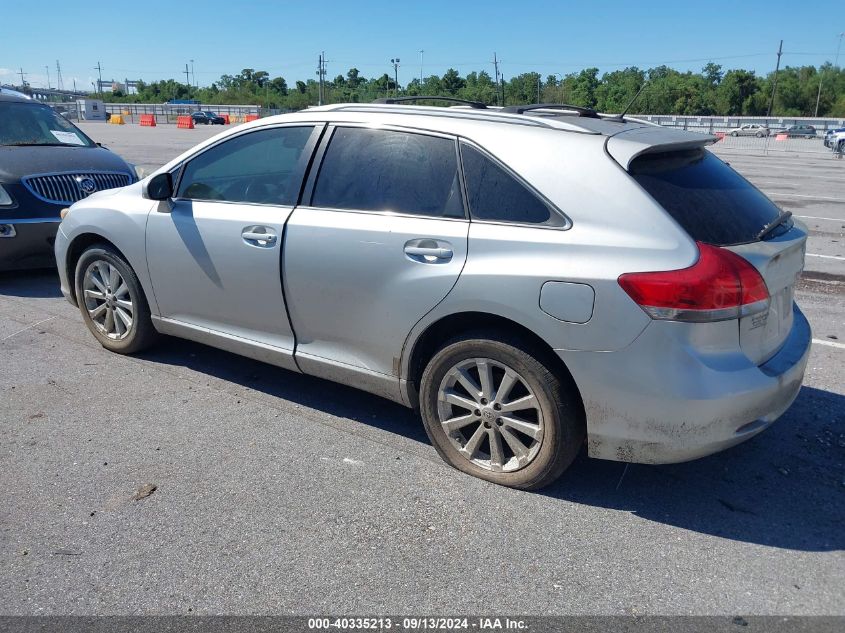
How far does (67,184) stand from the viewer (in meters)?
7.39

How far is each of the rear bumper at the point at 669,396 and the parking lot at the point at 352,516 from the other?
40cm

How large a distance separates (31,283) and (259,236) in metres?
4.59

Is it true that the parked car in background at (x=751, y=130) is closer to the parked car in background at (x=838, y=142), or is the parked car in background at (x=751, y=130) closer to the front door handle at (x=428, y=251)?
the parked car in background at (x=838, y=142)

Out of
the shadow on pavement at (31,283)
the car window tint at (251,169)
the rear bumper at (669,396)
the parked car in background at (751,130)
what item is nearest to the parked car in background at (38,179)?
the shadow on pavement at (31,283)

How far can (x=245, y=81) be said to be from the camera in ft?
504

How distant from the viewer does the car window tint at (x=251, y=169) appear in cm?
418

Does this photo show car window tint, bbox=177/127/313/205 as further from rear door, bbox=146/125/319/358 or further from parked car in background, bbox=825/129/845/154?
parked car in background, bbox=825/129/845/154

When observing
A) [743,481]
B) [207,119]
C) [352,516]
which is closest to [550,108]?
[743,481]

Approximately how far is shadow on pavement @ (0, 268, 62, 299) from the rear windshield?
584 centimetres

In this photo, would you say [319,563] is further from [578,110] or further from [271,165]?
[578,110]

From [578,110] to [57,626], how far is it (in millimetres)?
3615

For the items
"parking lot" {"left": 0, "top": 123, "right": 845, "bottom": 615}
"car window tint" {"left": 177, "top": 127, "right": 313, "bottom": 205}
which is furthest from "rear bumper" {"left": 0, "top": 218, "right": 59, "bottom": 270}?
"car window tint" {"left": 177, "top": 127, "right": 313, "bottom": 205}

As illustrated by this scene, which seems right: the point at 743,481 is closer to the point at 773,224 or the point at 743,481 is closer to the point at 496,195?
the point at 773,224

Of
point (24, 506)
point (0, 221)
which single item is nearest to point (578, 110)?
point (24, 506)
